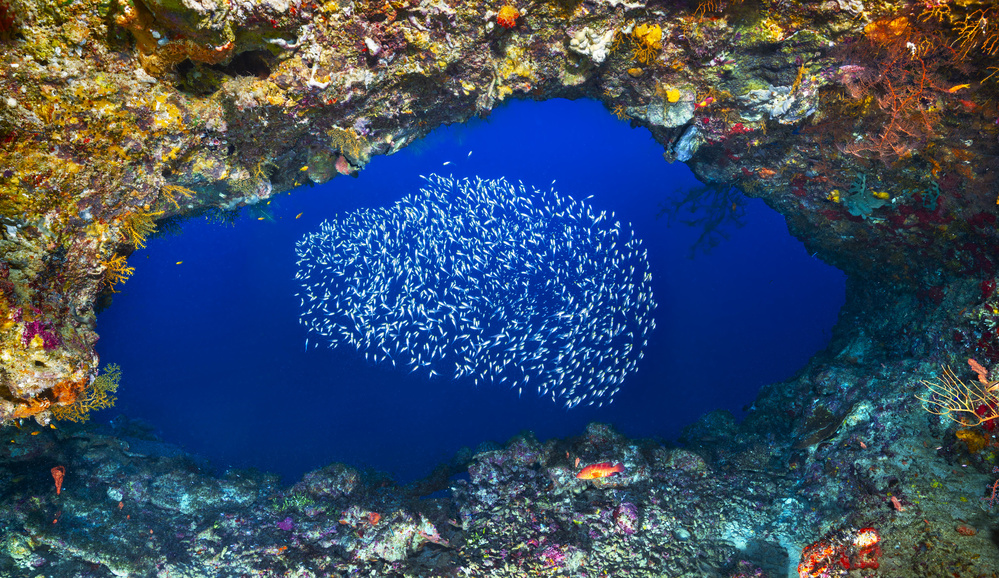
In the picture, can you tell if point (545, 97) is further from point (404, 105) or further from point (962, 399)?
point (962, 399)

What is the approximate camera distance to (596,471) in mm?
6629

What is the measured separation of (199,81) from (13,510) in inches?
289

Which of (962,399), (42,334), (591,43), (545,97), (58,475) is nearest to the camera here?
(42,334)

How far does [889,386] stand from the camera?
6.37m

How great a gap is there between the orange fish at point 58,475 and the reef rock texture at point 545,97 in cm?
19

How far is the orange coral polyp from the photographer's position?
17.9ft

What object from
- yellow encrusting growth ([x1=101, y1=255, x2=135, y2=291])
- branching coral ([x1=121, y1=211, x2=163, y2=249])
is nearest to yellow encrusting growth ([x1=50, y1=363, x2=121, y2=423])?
yellow encrusting growth ([x1=101, y1=255, x2=135, y2=291])

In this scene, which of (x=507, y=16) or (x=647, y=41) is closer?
(x=507, y=16)

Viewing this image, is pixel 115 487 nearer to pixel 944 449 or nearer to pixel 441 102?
pixel 441 102

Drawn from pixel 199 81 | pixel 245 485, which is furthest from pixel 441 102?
pixel 245 485

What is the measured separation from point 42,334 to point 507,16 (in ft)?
21.6

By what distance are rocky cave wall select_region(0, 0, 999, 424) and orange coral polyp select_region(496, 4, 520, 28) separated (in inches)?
1.1

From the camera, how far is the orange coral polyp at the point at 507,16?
5.45 m

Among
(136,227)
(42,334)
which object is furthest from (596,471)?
(136,227)
